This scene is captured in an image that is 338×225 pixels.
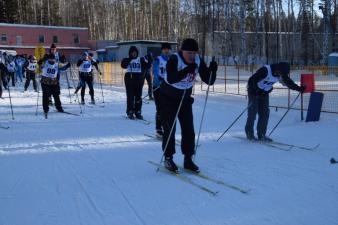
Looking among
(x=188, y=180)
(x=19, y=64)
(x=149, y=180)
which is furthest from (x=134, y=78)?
(x=19, y=64)

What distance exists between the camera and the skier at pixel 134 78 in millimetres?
11617

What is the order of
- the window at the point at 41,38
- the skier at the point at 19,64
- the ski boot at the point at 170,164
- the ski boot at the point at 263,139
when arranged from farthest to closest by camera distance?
1. the window at the point at 41,38
2. the skier at the point at 19,64
3. the ski boot at the point at 263,139
4. the ski boot at the point at 170,164

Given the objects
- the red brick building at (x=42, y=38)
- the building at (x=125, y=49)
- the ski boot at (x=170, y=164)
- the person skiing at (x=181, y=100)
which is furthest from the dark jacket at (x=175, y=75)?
the red brick building at (x=42, y=38)

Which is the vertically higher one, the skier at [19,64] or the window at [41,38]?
the window at [41,38]

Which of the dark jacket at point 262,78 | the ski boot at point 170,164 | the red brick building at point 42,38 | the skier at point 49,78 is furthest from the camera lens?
the red brick building at point 42,38

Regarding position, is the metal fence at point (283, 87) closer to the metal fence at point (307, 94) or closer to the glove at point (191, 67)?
the metal fence at point (307, 94)

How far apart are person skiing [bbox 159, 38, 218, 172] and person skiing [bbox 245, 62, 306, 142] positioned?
2094 millimetres

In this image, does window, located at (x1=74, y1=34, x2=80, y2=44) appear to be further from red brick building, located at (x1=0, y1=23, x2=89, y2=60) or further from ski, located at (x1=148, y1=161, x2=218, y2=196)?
ski, located at (x1=148, y1=161, x2=218, y2=196)

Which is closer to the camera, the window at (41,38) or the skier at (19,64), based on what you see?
the skier at (19,64)

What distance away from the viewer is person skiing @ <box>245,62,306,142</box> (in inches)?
311

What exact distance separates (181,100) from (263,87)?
2657mm

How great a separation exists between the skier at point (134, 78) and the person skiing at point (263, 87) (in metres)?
4.08

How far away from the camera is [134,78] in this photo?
38.3 feet

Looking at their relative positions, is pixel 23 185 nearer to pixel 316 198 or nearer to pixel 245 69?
pixel 316 198
